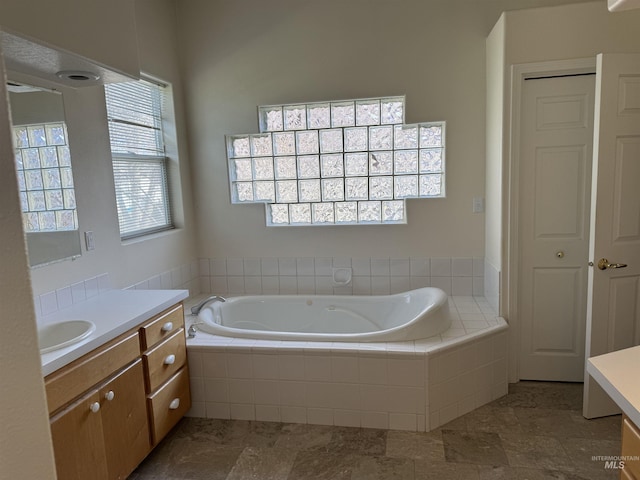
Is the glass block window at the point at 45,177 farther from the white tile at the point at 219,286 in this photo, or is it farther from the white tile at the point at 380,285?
the white tile at the point at 380,285

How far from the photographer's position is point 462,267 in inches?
131

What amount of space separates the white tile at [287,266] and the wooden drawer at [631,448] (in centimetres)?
265

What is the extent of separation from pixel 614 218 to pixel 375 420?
1.69m

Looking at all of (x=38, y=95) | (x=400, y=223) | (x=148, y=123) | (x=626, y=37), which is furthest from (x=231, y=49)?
(x=626, y=37)

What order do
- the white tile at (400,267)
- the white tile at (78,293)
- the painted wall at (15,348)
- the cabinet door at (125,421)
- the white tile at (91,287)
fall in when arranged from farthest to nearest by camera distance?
the white tile at (400,267) → the white tile at (91,287) → the white tile at (78,293) → the cabinet door at (125,421) → the painted wall at (15,348)

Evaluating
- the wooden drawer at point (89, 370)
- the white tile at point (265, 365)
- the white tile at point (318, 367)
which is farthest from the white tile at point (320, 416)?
the wooden drawer at point (89, 370)

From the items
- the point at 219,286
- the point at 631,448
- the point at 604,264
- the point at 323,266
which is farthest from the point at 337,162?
the point at 631,448

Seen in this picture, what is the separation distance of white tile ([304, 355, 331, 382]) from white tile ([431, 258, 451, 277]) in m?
1.32

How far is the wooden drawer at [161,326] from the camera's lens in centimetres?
210

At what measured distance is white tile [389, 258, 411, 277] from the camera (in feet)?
11.1

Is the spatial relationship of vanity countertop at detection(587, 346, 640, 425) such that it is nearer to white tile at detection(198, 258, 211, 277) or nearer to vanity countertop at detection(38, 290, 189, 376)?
vanity countertop at detection(38, 290, 189, 376)

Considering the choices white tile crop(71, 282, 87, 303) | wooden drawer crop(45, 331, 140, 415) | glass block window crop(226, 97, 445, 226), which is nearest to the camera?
wooden drawer crop(45, 331, 140, 415)

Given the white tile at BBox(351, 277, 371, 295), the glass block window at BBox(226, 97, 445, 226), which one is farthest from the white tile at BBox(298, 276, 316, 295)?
the glass block window at BBox(226, 97, 445, 226)

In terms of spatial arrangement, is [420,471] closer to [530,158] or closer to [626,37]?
[530,158]
